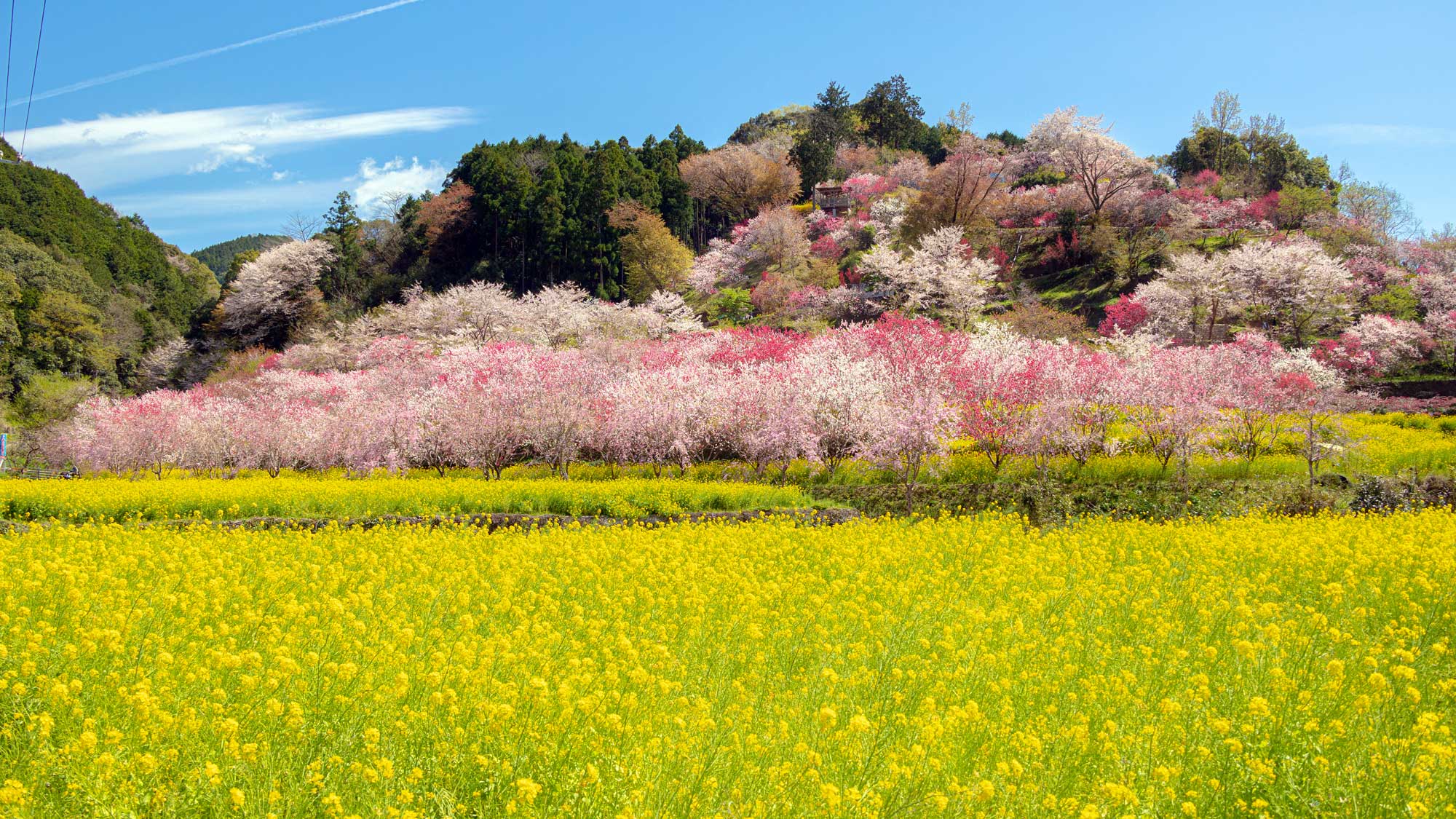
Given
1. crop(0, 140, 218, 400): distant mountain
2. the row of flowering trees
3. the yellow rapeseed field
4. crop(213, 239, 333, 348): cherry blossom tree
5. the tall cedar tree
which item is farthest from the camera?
the tall cedar tree

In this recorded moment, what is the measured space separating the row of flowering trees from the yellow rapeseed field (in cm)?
941

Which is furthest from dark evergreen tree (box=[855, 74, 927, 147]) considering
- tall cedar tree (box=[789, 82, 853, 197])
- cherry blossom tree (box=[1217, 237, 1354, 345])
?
cherry blossom tree (box=[1217, 237, 1354, 345])

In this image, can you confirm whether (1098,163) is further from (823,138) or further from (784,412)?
(784,412)

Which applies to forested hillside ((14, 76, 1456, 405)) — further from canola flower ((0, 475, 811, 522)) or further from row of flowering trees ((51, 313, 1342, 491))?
canola flower ((0, 475, 811, 522))

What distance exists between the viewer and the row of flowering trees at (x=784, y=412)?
1880 cm

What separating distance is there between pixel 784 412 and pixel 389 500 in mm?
8974

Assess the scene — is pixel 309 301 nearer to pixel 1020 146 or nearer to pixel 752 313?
pixel 752 313

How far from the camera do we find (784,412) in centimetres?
1986

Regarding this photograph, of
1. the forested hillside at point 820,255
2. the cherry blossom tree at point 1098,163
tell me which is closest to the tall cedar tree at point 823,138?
the forested hillside at point 820,255

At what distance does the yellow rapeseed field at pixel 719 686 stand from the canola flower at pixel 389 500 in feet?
18.8

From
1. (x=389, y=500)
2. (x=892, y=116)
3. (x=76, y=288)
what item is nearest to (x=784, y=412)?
(x=389, y=500)

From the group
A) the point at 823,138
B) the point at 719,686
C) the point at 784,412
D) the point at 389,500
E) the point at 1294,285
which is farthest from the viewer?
the point at 823,138

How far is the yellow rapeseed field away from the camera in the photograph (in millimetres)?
4152

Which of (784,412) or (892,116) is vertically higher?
(892,116)
